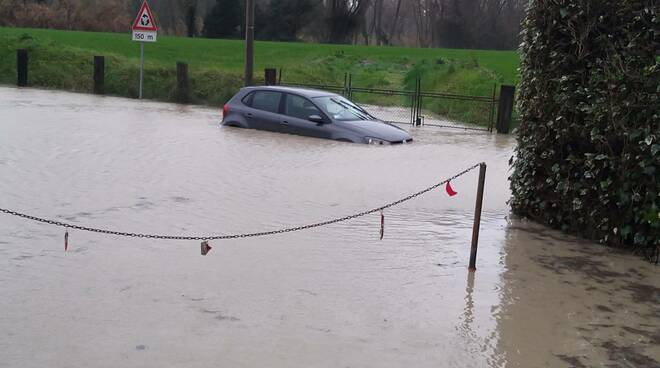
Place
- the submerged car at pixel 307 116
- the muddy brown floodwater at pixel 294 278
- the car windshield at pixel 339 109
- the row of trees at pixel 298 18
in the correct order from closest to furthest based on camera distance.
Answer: the muddy brown floodwater at pixel 294 278
the submerged car at pixel 307 116
the car windshield at pixel 339 109
the row of trees at pixel 298 18

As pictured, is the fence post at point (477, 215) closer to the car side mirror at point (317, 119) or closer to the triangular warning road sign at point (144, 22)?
the car side mirror at point (317, 119)

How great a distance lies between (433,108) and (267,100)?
10.7m

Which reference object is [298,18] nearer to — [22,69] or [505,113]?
[22,69]

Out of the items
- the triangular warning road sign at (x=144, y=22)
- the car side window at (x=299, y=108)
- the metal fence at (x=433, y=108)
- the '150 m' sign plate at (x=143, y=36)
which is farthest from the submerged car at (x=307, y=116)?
the triangular warning road sign at (x=144, y=22)

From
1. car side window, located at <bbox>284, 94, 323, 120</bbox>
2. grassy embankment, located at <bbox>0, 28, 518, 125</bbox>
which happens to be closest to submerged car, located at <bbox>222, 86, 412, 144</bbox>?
car side window, located at <bbox>284, 94, 323, 120</bbox>

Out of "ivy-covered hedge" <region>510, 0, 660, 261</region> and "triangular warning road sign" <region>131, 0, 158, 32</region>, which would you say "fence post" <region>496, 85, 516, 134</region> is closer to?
"triangular warning road sign" <region>131, 0, 158, 32</region>

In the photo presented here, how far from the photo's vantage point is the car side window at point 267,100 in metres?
Result: 17.4

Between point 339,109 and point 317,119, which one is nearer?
point 317,119

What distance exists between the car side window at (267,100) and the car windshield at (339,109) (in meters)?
0.95

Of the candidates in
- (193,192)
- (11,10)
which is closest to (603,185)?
(193,192)

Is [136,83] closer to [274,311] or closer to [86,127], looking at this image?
[86,127]

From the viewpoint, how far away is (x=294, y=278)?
24.1ft

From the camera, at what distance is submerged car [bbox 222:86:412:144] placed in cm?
1641

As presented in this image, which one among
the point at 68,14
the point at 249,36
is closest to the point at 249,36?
the point at 249,36
